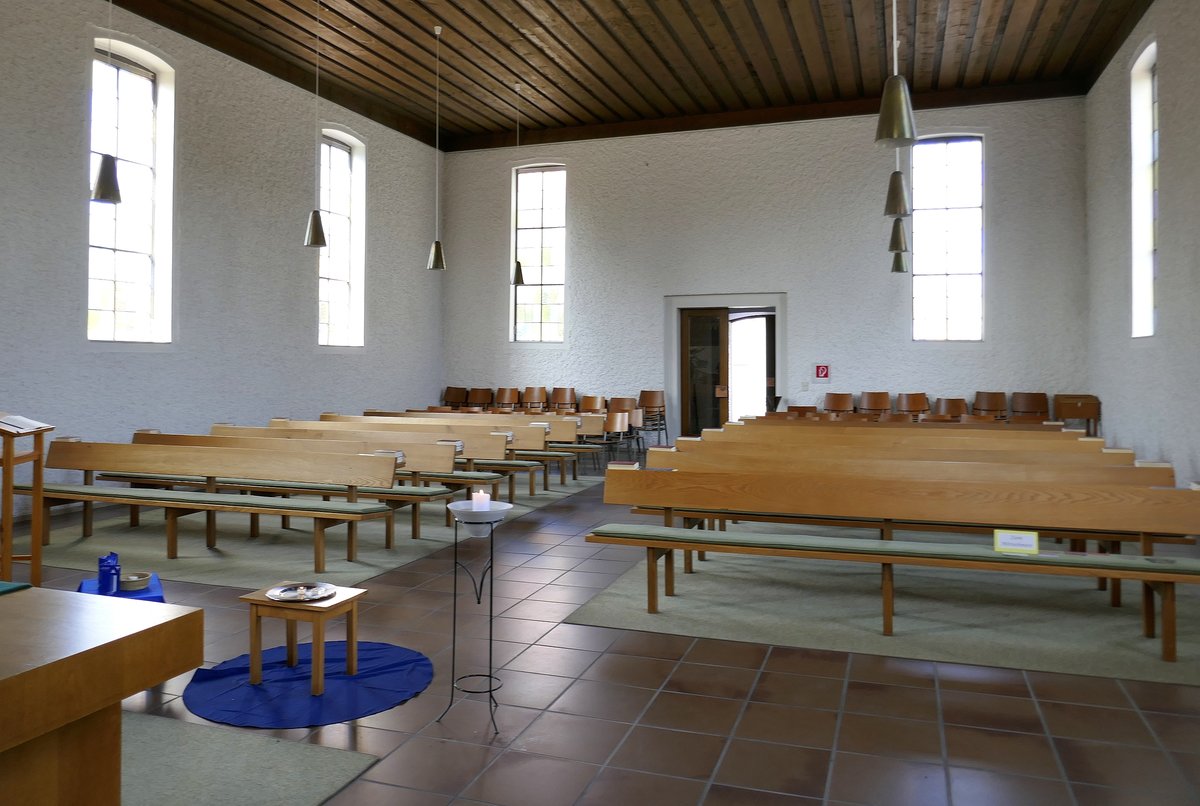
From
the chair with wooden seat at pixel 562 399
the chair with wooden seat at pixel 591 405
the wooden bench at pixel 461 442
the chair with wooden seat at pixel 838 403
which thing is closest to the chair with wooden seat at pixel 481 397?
the chair with wooden seat at pixel 562 399

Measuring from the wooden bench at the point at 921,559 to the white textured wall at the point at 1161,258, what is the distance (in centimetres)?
398

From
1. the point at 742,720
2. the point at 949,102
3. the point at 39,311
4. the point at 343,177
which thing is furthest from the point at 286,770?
the point at 949,102

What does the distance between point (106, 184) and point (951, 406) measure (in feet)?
30.3

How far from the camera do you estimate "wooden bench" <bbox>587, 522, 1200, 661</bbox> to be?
11.1ft

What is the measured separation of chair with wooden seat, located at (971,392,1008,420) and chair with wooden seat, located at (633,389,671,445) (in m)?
3.93

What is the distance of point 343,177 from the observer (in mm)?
11195

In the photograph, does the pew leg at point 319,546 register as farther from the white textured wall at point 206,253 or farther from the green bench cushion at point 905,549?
the white textured wall at point 206,253

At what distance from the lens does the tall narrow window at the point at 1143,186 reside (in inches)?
328

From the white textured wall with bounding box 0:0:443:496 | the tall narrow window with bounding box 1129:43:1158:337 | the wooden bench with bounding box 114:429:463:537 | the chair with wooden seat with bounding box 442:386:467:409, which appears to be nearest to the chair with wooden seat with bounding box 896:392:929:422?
the tall narrow window with bounding box 1129:43:1158:337

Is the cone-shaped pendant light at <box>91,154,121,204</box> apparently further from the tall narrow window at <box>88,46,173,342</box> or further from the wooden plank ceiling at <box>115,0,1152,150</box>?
the wooden plank ceiling at <box>115,0,1152,150</box>

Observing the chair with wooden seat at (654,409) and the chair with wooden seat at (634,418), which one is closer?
the chair with wooden seat at (634,418)

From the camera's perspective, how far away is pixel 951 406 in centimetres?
1089

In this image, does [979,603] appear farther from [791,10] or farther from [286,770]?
[791,10]

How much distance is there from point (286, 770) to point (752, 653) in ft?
5.99
